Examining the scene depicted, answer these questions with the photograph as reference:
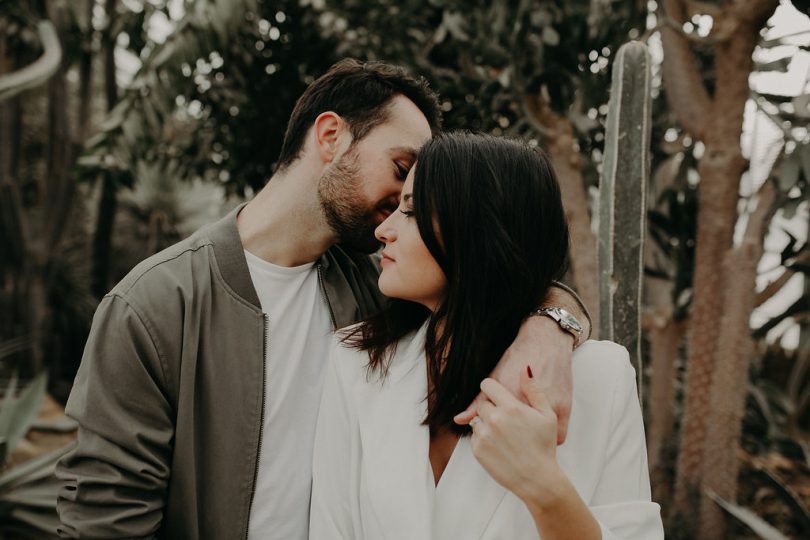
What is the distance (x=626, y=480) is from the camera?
141 centimetres

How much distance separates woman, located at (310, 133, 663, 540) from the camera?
1.41 metres

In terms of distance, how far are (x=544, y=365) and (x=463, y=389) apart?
229mm

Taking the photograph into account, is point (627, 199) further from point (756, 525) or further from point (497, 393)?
point (756, 525)

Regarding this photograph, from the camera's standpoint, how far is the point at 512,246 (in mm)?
1461

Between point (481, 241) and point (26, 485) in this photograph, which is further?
point (26, 485)

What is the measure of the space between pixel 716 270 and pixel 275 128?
3.43 metres

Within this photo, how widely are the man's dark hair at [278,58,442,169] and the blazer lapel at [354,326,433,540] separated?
2.40 ft

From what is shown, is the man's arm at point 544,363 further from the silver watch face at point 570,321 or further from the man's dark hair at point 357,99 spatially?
the man's dark hair at point 357,99

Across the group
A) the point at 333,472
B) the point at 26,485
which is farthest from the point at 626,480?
the point at 26,485

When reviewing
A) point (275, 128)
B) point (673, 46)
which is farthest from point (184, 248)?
point (275, 128)

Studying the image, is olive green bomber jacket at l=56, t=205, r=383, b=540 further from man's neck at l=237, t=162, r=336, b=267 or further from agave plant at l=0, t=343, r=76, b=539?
agave plant at l=0, t=343, r=76, b=539

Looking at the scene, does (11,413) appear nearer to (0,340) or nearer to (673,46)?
(0,340)

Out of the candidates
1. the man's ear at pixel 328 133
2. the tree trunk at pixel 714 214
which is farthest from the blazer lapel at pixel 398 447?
the tree trunk at pixel 714 214

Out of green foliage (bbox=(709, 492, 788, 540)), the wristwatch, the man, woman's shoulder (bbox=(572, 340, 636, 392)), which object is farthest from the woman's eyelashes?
green foliage (bbox=(709, 492, 788, 540))
